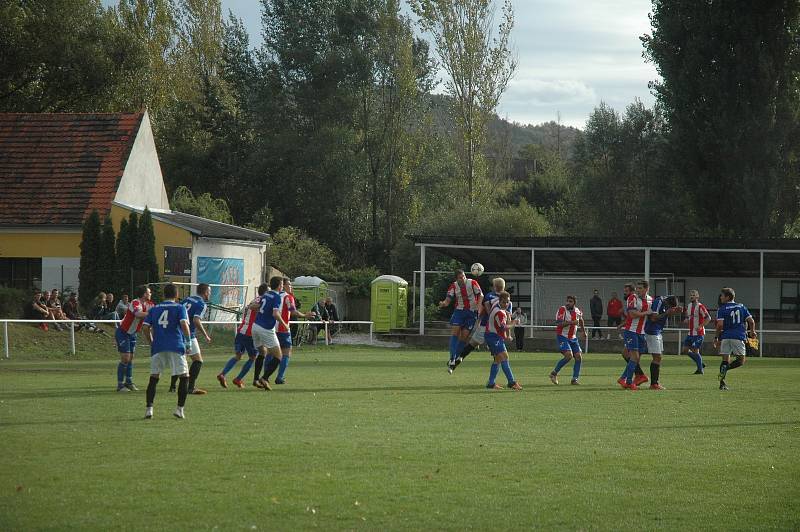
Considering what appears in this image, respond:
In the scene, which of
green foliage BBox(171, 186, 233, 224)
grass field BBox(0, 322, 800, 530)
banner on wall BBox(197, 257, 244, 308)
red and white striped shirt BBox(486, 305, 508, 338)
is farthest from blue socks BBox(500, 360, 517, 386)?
green foliage BBox(171, 186, 233, 224)

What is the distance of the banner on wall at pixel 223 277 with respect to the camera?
3650cm

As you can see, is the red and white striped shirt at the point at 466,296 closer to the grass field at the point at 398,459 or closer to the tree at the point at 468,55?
the grass field at the point at 398,459

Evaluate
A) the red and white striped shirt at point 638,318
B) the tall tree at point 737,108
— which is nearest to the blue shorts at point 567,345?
the red and white striped shirt at point 638,318

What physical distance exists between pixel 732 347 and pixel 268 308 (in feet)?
29.5

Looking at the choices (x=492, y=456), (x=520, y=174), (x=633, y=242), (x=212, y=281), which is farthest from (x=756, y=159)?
(x=520, y=174)

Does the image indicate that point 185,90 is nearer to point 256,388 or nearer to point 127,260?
point 127,260

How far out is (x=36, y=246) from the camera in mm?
36406

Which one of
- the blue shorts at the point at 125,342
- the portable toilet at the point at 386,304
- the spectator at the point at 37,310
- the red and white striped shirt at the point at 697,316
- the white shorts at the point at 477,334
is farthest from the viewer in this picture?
the portable toilet at the point at 386,304

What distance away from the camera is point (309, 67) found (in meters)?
59.8

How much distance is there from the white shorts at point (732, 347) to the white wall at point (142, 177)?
2471 cm

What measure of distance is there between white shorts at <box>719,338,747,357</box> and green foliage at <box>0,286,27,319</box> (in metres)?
21.0

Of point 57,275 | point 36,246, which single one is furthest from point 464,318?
point 36,246

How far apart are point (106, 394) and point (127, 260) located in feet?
59.1

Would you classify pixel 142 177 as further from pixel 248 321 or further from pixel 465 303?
pixel 248 321
